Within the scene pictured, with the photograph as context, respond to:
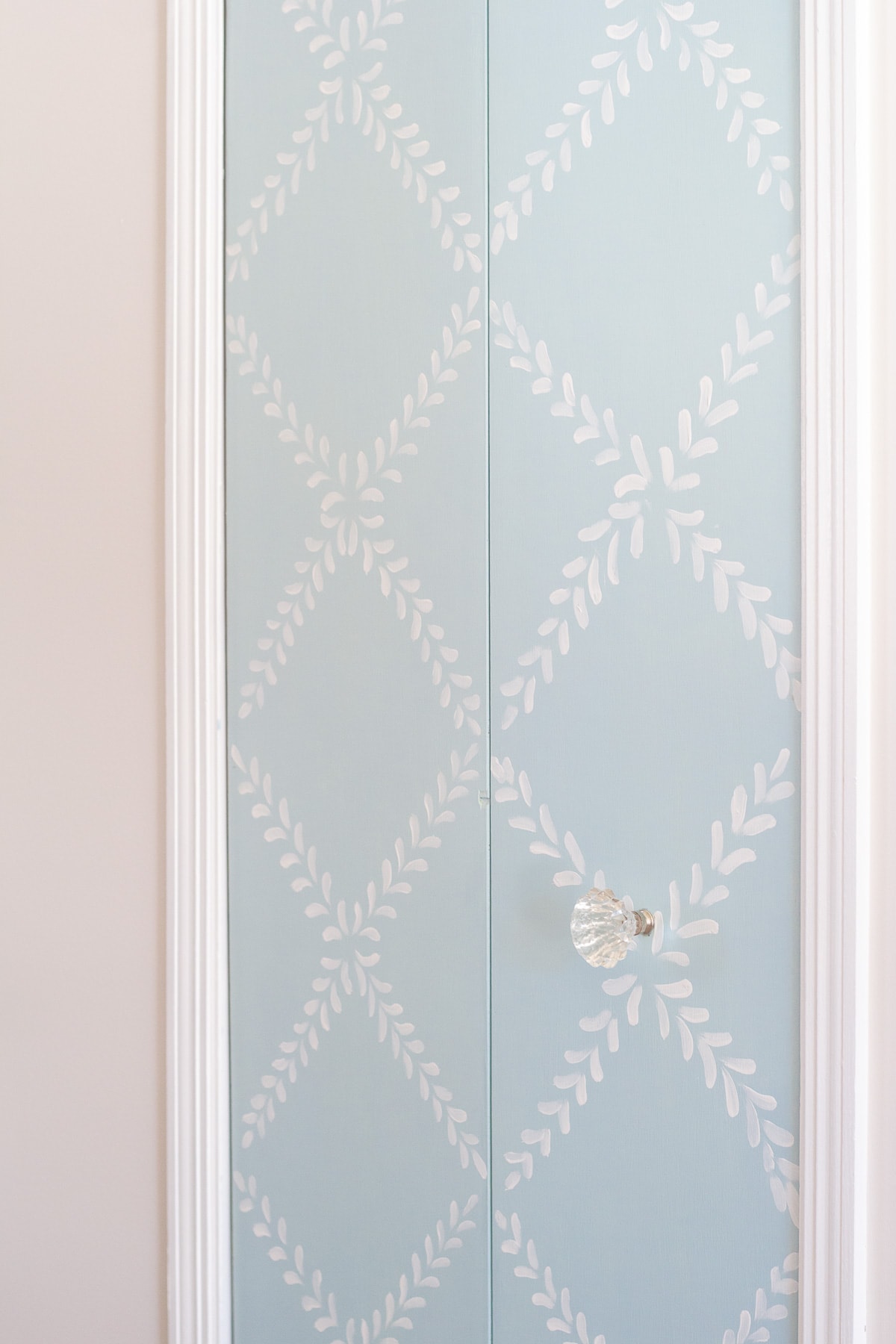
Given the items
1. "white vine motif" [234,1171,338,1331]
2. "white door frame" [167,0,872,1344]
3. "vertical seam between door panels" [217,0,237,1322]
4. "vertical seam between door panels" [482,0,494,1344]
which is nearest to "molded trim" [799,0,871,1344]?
"white door frame" [167,0,872,1344]

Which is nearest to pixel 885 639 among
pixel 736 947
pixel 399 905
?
pixel 736 947

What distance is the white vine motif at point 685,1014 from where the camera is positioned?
2.70 ft

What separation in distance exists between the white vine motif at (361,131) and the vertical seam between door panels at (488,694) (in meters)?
0.03

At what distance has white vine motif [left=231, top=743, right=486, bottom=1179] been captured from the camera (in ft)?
3.17

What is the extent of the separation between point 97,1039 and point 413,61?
1131 millimetres

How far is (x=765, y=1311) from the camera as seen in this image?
2.70 feet

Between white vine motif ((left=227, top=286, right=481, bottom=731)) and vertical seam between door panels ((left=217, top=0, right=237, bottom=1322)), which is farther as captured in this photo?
vertical seam between door panels ((left=217, top=0, right=237, bottom=1322))

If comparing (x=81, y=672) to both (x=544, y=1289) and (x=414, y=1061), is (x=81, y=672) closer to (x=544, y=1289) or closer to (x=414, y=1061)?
(x=414, y=1061)

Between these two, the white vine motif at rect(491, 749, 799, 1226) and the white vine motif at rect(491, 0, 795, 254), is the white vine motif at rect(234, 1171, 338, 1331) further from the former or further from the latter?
the white vine motif at rect(491, 0, 795, 254)

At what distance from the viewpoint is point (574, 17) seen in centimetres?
90

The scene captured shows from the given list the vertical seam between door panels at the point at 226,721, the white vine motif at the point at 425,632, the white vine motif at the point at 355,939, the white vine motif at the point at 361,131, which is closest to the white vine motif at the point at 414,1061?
the white vine motif at the point at 355,939

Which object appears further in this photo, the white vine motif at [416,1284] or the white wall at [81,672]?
the white wall at [81,672]

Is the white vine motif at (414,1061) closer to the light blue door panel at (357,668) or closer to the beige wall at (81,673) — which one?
the light blue door panel at (357,668)

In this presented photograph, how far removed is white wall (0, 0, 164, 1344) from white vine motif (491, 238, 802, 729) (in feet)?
1.48
